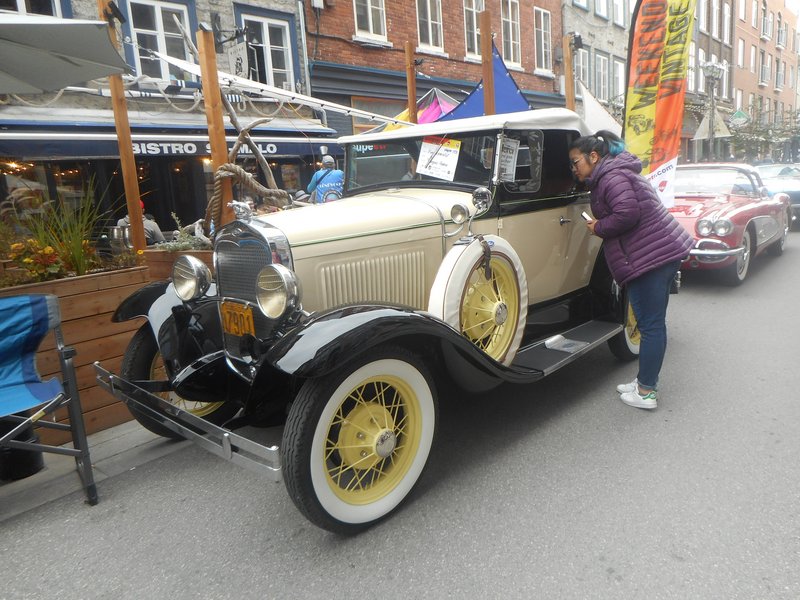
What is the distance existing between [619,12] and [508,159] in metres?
22.5

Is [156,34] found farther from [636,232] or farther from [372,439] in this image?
[372,439]

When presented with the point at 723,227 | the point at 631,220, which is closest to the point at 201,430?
the point at 631,220

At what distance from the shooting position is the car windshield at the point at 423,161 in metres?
3.55

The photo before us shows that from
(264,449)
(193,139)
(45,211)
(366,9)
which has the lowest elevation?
(264,449)

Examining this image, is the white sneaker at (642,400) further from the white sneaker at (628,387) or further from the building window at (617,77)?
the building window at (617,77)

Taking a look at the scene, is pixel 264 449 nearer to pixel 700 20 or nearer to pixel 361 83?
pixel 361 83

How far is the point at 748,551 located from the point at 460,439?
5.11ft

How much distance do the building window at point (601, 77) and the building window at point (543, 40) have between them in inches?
133

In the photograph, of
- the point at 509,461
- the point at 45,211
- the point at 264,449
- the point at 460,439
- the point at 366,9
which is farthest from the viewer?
the point at 366,9

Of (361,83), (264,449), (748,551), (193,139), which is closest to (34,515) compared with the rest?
(264,449)

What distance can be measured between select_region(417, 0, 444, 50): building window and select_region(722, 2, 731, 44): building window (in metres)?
24.7

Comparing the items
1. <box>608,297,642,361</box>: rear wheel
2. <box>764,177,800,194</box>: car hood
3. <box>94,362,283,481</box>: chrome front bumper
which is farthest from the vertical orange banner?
<box>764,177,800,194</box>: car hood

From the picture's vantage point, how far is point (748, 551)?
7.51ft

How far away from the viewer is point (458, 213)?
3170 millimetres
